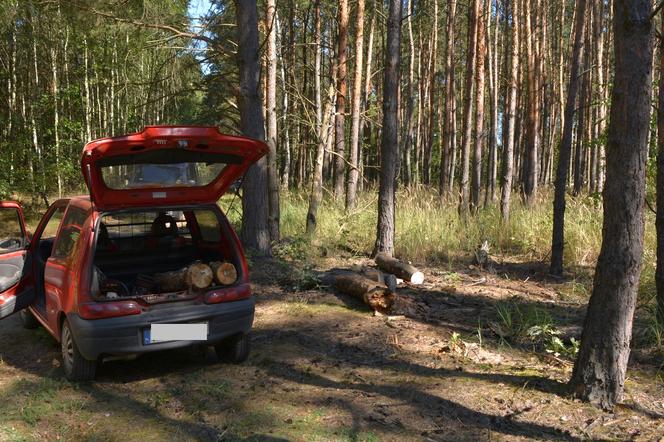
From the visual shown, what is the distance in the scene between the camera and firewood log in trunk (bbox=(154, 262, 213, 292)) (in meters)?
4.96

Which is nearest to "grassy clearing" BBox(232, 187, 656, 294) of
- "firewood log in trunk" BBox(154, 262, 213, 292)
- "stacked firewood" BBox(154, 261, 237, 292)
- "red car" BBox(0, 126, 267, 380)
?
"red car" BBox(0, 126, 267, 380)

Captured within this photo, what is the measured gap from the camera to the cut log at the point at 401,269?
8.12m

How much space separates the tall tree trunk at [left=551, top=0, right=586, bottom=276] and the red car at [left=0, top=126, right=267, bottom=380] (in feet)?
18.5

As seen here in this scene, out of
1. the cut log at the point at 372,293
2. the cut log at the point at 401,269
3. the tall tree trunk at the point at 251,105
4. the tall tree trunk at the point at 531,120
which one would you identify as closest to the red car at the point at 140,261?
the cut log at the point at 372,293

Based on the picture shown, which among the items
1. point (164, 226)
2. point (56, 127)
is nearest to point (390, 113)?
point (164, 226)

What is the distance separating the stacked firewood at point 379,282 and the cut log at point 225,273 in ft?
7.53

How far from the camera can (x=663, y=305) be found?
580cm

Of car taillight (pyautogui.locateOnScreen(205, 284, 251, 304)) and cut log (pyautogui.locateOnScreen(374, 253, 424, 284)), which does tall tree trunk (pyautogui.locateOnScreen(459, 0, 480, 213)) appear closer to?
cut log (pyautogui.locateOnScreen(374, 253, 424, 284))

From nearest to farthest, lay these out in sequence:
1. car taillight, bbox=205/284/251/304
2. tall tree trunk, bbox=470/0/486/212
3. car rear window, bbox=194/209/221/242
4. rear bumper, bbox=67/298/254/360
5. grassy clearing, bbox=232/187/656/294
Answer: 1. rear bumper, bbox=67/298/254/360
2. car taillight, bbox=205/284/251/304
3. car rear window, bbox=194/209/221/242
4. grassy clearing, bbox=232/187/656/294
5. tall tree trunk, bbox=470/0/486/212

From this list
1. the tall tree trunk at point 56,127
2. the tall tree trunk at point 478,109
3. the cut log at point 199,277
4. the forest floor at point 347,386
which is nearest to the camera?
the forest floor at point 347,386

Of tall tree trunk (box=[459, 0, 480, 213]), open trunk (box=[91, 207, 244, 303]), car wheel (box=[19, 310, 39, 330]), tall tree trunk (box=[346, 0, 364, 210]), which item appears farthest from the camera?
tall tree trunk (box=[346, 0, 364, 210])

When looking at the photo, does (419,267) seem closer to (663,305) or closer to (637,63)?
(663,305)

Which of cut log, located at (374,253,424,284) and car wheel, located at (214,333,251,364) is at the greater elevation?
cut log, located at (374,253,424,284)

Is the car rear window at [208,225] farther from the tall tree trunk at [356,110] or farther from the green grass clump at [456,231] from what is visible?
the tall tree trunk at [356,110]
